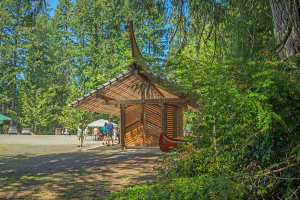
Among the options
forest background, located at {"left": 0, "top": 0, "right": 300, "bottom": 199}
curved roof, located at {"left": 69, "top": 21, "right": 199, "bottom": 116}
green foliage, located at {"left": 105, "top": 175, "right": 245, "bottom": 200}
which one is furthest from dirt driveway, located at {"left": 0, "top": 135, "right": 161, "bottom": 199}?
curved roof, located at {"left": 69, "top": 21, "right": 199, "bottom": 116}

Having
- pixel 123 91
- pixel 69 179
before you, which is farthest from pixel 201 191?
pixel 123 91

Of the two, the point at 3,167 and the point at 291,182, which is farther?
the point at 3,167

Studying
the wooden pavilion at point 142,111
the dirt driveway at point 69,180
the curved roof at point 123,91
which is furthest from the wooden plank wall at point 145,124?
the dirt driveway at point 69,180

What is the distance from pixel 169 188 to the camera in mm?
2625

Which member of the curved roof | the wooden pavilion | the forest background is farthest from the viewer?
the wooden pavilion

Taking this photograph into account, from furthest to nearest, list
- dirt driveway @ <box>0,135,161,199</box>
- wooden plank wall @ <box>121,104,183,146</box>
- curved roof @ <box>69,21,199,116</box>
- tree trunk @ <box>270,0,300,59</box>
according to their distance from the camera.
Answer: wooden plank wall @ <box>121,104,183,146</box>
curved roof @ <box>69,21,199,116</box>
dirt driveway @ <box>0,135,161,199</box>
tree trunk @ <box>270,0,300,59</box>

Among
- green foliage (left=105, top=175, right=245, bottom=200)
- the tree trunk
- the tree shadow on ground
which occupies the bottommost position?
the tree shadow on ground

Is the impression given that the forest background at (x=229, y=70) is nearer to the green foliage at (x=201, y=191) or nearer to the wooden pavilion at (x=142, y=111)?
the green foliage at (x=201, y=191)

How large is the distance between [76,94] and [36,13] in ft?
112

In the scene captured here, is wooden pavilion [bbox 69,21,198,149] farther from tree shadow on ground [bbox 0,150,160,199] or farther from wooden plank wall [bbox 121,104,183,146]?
tree shadow on ground [bbox 0,150,160,199]

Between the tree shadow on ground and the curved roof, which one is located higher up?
the curved roof

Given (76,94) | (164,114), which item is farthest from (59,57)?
(164,114)

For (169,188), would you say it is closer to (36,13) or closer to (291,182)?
(291,182)

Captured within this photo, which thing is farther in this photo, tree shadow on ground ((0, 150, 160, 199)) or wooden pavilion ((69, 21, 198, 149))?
wooden pavilion ((69, 21, 198, 149))
